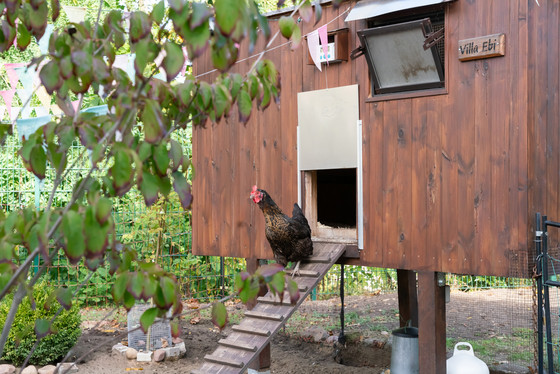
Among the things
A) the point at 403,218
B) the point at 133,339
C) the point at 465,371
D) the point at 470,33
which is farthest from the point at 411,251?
the point at 133,339

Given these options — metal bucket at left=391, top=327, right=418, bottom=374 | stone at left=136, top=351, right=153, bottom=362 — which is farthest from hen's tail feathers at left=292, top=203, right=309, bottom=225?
stone at left=136, top=351, right=153, bottom=362

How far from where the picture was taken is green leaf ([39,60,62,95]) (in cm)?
161

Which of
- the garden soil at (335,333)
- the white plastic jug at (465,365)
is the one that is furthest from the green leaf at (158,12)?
the garden soil at (335,333)

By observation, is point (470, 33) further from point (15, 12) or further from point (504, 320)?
point (504, 320)

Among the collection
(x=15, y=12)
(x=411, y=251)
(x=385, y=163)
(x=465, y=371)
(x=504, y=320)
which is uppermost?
(x=15, y=12)

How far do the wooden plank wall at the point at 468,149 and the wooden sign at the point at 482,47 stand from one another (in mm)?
49

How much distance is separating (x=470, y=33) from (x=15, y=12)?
12.7 feet

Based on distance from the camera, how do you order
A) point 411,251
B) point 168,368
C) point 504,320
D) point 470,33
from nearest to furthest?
point 470,33
point 411,251
point 168,368
point 504,320

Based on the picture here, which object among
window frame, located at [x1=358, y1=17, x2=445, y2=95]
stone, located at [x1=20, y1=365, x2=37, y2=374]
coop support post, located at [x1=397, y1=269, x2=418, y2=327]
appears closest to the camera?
window frame, located at [x1=358, y1=17, x2=445, y2=95]

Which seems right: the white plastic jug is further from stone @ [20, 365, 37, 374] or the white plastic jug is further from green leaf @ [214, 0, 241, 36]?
green leaf @ [214, 0, 241, 36]

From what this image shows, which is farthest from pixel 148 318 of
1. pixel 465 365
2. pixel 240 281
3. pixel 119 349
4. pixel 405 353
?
pixel 119 349

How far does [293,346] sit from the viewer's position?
831 centimetres

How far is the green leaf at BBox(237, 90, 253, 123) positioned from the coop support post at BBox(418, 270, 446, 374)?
3838 millimetres

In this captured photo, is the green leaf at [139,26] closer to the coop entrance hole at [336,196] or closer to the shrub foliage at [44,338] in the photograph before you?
the shrub foliage at [44,338]
